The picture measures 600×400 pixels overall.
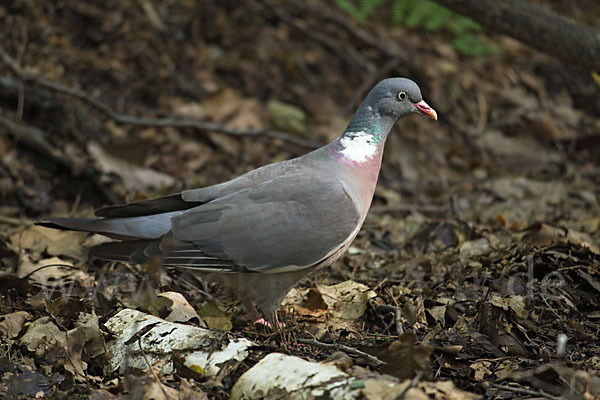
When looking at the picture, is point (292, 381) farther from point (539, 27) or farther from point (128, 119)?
point (128, 119)

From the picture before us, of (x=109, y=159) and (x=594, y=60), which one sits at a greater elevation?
(x=594, y=60)

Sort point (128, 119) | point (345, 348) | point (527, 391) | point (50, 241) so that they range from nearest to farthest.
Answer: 1. point (527, 391)
2. point (345, 348)
3. point (50, 241)
4. point (128, 119)

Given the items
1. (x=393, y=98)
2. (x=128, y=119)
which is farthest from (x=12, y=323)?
(x=128, y=119)

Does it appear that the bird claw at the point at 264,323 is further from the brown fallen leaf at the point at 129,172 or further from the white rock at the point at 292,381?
the brown fallen leaf at the point at 129,172

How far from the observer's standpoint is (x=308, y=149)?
6238 mm

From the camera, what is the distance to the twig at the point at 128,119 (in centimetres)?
525

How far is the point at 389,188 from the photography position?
19.5ft

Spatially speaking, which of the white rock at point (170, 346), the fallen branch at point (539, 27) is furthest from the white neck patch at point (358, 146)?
the fallen branch at point (539, 27)

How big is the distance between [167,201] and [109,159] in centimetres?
205

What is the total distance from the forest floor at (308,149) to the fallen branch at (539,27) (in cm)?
125

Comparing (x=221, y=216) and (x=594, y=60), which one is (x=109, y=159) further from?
(x=594, y=60)

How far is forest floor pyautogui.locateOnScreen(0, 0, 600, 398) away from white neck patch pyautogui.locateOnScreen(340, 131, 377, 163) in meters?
0.72

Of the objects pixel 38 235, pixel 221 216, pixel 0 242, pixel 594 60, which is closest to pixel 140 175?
pixel 38 235

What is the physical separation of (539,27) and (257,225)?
9.31ft
